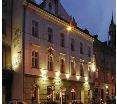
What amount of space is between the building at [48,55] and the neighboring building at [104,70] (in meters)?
0.03

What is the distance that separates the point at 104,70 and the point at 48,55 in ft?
1.08

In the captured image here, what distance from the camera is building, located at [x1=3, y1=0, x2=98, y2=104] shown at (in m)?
1.65

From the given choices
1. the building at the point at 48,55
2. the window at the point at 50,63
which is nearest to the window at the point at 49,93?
the building at the point at 48,55

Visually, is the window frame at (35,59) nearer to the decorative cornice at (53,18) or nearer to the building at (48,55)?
the building at (48,55)

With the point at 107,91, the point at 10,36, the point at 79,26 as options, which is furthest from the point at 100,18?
the point at 10,36

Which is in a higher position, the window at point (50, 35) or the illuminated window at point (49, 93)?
the window at point (50, 35)

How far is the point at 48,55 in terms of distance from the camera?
67.9 inches

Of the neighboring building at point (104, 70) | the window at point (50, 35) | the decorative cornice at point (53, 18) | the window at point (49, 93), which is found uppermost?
the decorative cornice at point (53, 18)

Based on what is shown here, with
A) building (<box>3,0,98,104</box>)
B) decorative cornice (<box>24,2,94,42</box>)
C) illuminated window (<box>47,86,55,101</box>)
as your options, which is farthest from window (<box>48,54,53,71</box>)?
decorative cornice (<box>24,2,94,42</box>)

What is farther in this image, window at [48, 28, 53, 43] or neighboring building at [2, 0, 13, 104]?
window at [48, 28, 53, 43]

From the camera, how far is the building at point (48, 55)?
1652mm

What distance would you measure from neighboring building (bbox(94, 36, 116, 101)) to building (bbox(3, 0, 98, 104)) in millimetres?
33

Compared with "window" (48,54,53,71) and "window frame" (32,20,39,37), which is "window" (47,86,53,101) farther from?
"window frame" (32,20,39,37)

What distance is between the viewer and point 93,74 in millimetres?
1797
